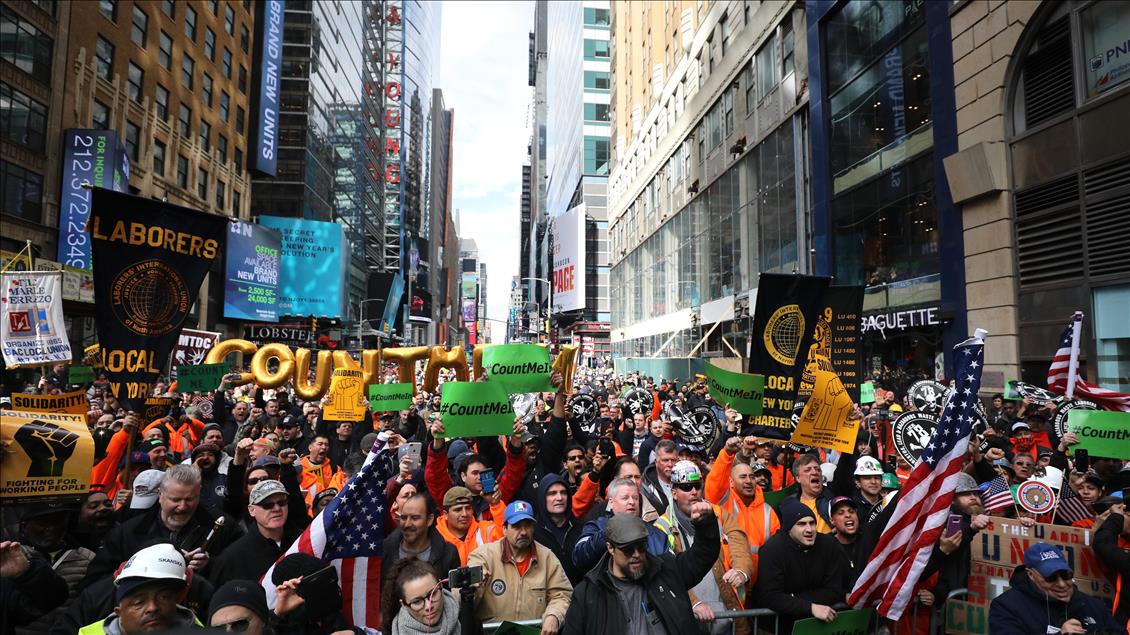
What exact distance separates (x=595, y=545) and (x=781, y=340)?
5.40 m

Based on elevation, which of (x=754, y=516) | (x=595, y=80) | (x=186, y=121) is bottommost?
(x=754, y=516)

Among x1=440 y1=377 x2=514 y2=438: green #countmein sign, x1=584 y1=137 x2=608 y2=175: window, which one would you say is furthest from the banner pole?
x1=584 y1=137 x2=608 y2=175: window

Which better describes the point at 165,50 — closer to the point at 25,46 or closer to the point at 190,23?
the point at 190,23

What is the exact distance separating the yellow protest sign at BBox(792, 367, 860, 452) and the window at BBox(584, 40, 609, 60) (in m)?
81.6

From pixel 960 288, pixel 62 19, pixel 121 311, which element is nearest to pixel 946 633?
pixel 121 311

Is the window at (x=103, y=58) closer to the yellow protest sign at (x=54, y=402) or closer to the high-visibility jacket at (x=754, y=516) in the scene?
the yellow protest sign at (x=54, y=402)

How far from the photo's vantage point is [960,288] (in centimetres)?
1778

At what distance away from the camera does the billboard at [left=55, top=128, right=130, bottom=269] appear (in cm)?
2723

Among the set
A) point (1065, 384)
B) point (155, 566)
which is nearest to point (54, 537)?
point (155, 566)

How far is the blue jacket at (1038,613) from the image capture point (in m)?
4.30

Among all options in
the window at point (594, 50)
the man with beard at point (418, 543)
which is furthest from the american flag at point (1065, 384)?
the window at point (594, 50)

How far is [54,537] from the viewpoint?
14.7ft

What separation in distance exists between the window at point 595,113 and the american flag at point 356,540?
8333cm

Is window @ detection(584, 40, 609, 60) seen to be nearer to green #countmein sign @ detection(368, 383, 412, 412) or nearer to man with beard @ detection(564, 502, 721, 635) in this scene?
green #countmein sign @ detection(368, 383, 412, 412)
